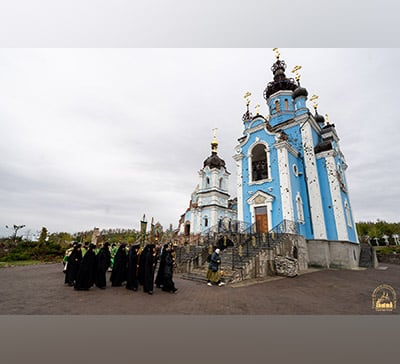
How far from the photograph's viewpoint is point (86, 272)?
280 inches

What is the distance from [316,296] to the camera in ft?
22.1

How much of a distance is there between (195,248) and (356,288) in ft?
28.4

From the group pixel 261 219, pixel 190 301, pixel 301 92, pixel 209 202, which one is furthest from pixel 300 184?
pixel 190 301

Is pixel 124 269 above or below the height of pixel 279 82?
below

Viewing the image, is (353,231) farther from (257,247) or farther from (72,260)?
(72,260)

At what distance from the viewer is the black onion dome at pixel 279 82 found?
21.4 m

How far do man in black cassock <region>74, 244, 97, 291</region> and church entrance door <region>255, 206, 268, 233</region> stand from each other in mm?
12062

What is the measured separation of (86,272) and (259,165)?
50.1 ft

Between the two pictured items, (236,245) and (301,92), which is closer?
(236,245)

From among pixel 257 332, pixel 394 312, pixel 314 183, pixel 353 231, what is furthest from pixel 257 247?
pixel 353 231

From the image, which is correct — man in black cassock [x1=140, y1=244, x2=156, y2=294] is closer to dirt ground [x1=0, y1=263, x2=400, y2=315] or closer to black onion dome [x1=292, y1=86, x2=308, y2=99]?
dirt ground [x1=0, y1=263, x2=400, y2=315]

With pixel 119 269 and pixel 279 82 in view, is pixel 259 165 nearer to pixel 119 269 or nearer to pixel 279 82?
pixel 279 82
